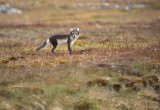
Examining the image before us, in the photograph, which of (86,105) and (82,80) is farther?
(82,80)

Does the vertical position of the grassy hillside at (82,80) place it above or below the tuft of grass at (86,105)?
above

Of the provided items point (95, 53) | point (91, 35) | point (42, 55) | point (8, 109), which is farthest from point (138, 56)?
point (91, 35)

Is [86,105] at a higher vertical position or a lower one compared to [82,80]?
lower

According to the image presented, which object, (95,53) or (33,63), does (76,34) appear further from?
(33,63)

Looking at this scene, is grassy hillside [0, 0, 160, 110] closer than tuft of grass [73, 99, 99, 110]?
No

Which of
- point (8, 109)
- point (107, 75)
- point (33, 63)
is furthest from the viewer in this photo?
point (33, 63)

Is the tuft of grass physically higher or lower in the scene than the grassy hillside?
lower

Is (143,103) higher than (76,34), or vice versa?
(76,34)

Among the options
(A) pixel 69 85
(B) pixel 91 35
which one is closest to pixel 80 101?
(A) pixel 69 85

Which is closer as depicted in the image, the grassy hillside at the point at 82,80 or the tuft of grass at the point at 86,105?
the tuft of grass at the point at 86,105

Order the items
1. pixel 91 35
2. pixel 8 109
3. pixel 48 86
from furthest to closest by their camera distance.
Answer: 1. pixel 91 35
2. pixel 48 86
3. pixel 8 109

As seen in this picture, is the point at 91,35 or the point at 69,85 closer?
the point at 69,85

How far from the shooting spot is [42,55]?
124ft

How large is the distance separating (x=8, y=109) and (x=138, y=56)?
437 inches
